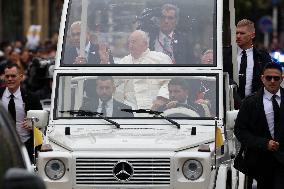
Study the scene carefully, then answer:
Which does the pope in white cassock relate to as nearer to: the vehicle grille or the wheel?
the wheel

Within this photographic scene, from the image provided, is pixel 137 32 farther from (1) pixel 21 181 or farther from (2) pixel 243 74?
(1) pixel 21 181

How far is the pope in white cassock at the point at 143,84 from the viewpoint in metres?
13.3

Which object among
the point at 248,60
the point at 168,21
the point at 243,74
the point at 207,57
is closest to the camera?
the point at 207,57

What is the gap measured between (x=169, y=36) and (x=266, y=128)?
1615 millimetres

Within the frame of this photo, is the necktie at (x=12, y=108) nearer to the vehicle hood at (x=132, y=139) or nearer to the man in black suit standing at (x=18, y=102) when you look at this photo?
the man in black suit standing at (x=18, y=102)

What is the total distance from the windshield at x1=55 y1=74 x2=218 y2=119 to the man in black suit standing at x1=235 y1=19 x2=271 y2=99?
205 cm

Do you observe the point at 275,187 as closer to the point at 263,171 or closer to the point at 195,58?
the point at 263,171

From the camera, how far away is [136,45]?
550 inches

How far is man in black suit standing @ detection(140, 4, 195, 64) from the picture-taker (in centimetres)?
1381

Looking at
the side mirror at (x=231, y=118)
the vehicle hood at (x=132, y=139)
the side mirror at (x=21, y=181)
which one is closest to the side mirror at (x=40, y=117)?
the vehicle hood at (x=132, y=139)

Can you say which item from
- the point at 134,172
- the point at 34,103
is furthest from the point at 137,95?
the point at 34,103

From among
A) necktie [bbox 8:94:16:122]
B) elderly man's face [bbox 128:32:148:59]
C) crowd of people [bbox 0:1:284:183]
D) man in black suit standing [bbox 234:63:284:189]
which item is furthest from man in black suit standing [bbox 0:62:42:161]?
man in black suit standing [bbox 234:63:284:189]

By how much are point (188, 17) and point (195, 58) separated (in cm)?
54

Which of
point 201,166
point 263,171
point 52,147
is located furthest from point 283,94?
point 52,147
